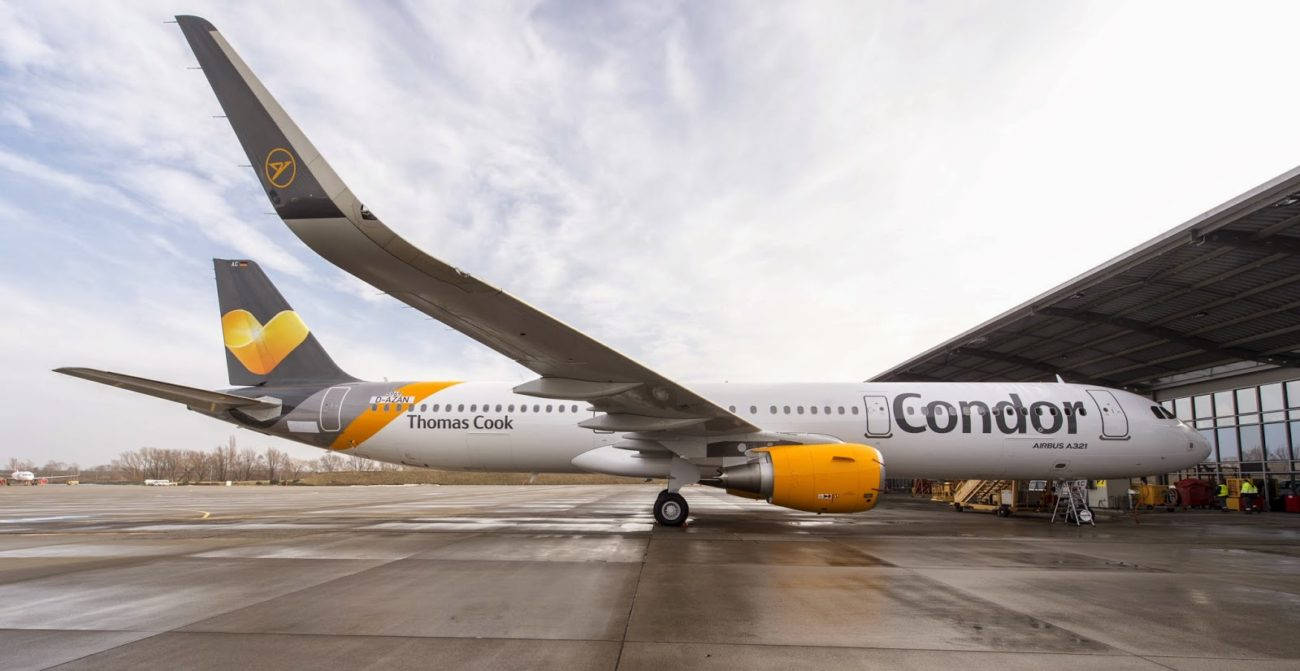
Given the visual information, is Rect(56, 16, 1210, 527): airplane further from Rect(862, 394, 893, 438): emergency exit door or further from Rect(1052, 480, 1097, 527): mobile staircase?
Rect(1052, 480, 1097, 527): mobile staircase

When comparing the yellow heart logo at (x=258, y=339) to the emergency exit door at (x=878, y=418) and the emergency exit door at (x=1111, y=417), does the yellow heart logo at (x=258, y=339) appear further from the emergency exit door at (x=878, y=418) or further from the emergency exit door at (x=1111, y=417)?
the emergency exit door at (x=1111, y=417)

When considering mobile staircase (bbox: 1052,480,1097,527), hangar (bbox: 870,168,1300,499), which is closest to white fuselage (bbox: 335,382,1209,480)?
mobile staircase (bbox: 1052,480,1097,527)

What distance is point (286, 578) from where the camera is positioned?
5.89 metres

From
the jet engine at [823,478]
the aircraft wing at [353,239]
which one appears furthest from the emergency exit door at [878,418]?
the aircraft wing at [353,239]

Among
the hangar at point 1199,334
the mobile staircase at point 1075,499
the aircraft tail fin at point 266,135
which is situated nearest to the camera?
the aircraft tail fin at point 266,135

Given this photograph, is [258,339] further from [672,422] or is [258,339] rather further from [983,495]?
[983,495]

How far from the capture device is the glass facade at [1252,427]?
1900 centimetres

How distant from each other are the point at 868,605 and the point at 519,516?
9.92 m

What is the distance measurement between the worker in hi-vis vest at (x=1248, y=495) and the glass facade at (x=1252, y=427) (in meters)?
1.26

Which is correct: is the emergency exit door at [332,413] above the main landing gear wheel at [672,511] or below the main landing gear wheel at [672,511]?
above

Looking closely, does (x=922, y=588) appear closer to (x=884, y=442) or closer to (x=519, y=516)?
(x=884, y=442)

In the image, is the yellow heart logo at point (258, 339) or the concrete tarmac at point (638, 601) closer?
the concrete tarmac at point (638, 601)

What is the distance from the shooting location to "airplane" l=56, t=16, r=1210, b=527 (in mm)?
9094

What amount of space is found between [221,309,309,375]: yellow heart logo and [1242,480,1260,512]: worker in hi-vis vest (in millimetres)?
26799
